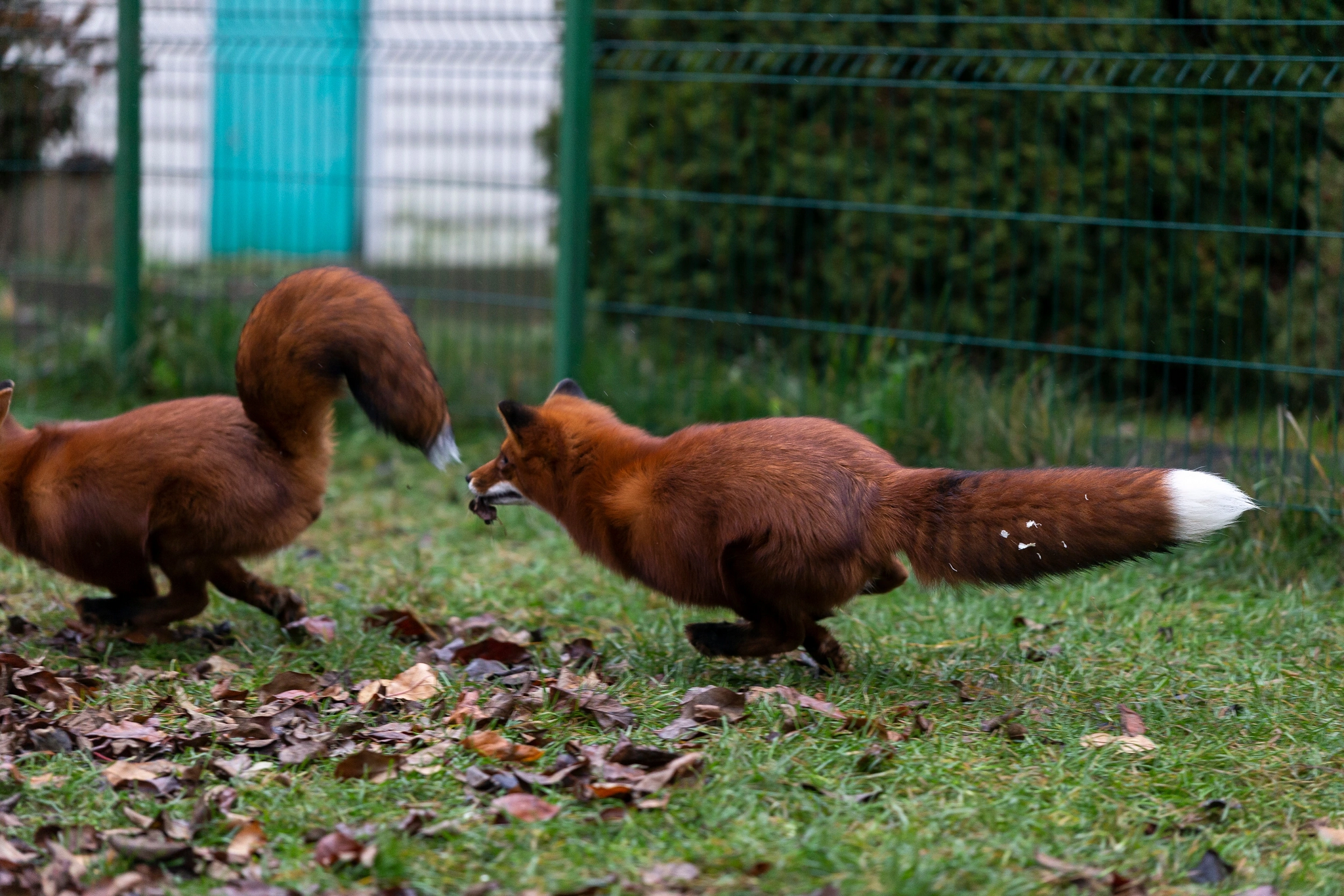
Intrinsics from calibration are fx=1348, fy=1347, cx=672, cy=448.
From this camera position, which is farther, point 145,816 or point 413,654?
point 413,654

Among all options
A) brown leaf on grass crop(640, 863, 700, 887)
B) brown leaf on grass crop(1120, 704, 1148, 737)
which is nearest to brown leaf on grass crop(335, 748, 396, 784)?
brown leaf on grass crop(640, 863, 700, 887)

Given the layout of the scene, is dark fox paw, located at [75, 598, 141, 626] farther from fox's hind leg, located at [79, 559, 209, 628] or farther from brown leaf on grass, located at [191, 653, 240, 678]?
brown leaf on grass, located at [191, 653, 240, 678]

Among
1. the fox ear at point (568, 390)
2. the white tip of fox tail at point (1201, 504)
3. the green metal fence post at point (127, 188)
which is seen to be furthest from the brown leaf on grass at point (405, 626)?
the green metal fence post at point (127, 188)

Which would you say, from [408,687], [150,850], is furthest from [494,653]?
[150,850]

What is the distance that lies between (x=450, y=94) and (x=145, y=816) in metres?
6.44

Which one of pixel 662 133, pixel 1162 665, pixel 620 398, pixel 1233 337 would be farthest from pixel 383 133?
pixel 1162 665

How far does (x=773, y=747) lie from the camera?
357cm

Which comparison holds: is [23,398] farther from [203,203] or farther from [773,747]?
[773,747]

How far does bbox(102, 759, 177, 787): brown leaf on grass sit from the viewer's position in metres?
3.39

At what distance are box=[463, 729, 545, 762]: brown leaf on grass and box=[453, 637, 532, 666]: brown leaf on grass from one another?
912 mm

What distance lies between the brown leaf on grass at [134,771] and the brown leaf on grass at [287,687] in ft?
1.92

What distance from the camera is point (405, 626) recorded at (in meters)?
4.92

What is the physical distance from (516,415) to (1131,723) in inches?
84.8

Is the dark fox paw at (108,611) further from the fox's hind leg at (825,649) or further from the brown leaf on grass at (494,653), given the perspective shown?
the fox's hind leg at (825,649)
